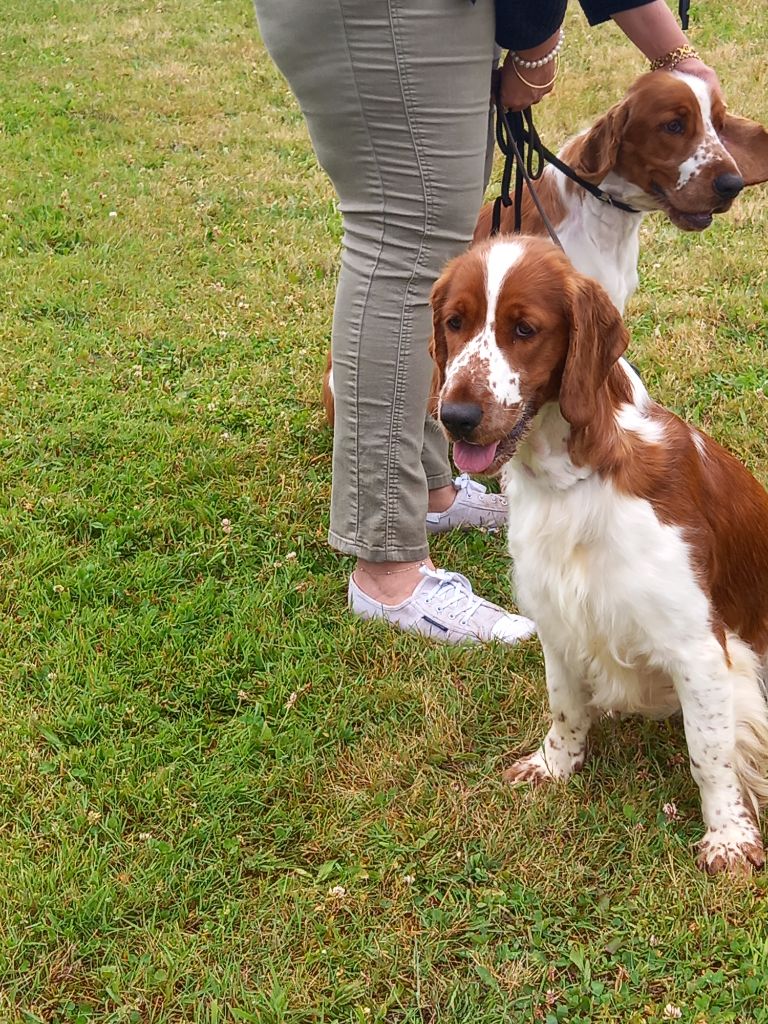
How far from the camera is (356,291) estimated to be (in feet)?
9.63

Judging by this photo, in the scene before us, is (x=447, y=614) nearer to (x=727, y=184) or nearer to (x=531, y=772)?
(x=531, y=772)

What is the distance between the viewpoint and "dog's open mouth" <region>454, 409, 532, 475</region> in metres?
2.20

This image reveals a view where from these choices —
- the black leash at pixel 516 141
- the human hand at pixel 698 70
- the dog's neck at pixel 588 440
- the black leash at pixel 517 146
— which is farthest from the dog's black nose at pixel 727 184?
the dog's neck at pixel 588 440

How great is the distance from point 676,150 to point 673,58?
0.29m

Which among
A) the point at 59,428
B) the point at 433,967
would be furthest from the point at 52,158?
the point at 433,967

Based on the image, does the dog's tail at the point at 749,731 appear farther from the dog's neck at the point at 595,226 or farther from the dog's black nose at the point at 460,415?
the dog's neck at the point at 595,226

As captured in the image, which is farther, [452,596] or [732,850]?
[452,596]

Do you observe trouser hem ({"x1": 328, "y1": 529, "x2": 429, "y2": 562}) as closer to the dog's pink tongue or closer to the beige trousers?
the beige trousers

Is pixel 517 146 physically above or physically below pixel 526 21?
below

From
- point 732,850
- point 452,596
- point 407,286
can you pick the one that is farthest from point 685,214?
point 732,850

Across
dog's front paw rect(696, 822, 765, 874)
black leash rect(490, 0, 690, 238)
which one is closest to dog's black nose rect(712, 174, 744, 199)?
black leash rect(490, 0, 690, 238)

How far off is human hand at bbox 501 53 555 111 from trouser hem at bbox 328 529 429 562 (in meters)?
1.34

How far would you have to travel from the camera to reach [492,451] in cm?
221

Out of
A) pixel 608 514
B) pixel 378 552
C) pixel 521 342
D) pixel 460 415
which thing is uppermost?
pixel 521 342
